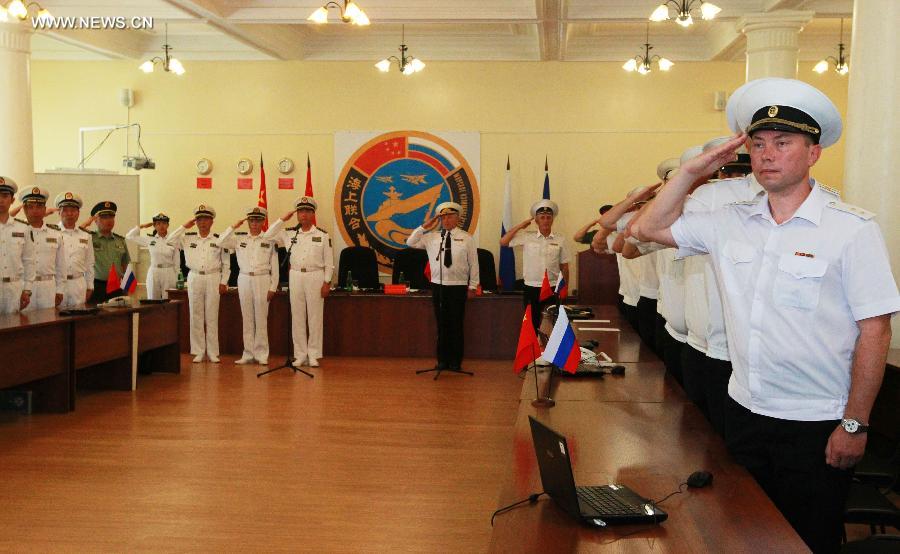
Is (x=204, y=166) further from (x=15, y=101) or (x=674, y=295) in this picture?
(x=674, y=295)

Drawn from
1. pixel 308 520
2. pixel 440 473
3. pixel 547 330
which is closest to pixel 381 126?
pixel 547 330

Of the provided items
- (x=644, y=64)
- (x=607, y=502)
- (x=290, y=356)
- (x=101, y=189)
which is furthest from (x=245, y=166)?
(x=607, y=502)

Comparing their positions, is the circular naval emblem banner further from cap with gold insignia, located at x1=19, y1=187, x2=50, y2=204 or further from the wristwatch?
the wristwatch

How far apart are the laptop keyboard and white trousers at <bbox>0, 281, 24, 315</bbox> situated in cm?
692

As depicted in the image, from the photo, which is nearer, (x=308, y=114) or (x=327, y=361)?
(x=327, y=361)

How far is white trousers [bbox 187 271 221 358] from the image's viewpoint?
9.81m

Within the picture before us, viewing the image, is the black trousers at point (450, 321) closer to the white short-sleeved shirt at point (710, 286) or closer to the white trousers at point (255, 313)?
the white trousers at point (255, 313)

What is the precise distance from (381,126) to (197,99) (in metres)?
2.55

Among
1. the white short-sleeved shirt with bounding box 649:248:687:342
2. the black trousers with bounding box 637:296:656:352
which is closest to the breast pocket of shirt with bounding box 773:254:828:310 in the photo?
the white short-sleeved shirt with bounding box 649:248:687:342

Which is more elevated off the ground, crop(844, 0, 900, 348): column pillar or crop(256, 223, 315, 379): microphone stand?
crop(844, 0, 900, 348): column pillar

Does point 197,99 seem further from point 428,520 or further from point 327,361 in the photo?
point 428,520

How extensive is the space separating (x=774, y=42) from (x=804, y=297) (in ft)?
22.4

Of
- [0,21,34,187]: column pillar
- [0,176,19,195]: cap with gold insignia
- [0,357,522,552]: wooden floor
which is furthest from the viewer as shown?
[0,21,34,187]: column pillar

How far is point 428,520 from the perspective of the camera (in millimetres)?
4375
